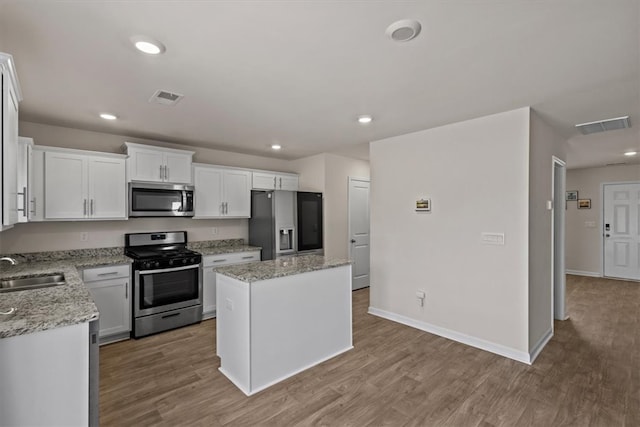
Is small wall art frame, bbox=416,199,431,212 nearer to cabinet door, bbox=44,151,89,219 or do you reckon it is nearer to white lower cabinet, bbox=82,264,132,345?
white lower cabinet, bbox=82,264,132,345

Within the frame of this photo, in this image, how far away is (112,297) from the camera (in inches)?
140

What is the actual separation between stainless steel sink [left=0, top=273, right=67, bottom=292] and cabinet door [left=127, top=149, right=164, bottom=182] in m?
1.46

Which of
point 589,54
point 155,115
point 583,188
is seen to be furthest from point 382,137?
point 583,188

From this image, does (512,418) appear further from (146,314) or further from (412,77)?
(146,314)

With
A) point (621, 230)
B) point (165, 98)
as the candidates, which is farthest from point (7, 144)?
point (621, 230)

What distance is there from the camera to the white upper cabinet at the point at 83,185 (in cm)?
343

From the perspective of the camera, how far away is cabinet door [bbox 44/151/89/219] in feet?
11.2

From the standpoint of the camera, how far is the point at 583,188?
23.2 ft

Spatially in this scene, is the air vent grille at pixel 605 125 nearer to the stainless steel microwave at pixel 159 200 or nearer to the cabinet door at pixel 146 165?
the stainless steel microwave at pixel 159 200

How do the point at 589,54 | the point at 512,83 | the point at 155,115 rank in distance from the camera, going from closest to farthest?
the point at 589,54
the point at 512,83
the point at 155,115

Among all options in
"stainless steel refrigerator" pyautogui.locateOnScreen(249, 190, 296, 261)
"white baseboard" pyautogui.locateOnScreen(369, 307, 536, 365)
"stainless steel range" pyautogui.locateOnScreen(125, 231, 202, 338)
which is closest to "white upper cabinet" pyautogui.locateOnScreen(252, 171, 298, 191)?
"stainless steel refrigerator" pyautogui.locateOnScreen(249, 190, 296, 261)

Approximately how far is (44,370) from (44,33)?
1.84m

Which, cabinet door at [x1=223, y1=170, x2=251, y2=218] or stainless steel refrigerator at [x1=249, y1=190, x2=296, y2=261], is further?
cabinet door at [x1=223, y1=170, x2=251, y2=218]

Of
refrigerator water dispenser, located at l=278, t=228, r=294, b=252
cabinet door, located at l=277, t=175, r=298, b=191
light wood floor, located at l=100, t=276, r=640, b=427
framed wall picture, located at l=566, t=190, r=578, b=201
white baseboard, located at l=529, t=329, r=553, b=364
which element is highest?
cabinet door, located at l=277, t=175, r=298, b=191
